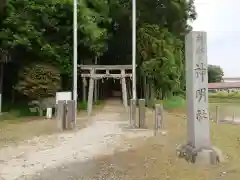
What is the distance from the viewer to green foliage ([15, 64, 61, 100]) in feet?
52.2

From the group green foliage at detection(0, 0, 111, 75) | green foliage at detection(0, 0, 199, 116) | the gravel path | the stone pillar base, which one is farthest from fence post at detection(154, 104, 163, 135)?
green foliage at detection(0, 0, 111, 75)

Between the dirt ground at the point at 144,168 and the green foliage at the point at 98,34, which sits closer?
the dirt ground at the point at 144,168

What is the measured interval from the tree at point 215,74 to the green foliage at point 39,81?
178 ft

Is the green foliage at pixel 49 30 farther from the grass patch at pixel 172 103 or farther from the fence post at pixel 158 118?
the fence post at pixel 158 118

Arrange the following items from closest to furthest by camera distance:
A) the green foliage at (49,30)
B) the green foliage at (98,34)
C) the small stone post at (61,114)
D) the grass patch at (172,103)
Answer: the small stone post at (61,114)
the green foliage at (49,30)
the green foliage at (98,34)
the grass patch at (172,103)

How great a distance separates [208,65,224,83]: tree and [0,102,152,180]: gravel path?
58548mm

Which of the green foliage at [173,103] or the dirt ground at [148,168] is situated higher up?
the green foliage at [173,103]

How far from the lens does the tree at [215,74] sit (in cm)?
6759

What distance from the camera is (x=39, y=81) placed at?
627 inches

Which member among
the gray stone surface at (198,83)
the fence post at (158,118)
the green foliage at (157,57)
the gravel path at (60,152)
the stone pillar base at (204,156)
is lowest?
the gravel path at (60,152)

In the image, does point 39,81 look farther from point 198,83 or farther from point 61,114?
point 198,83

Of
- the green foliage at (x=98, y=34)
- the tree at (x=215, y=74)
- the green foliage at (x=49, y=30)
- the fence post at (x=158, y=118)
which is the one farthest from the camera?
the tree at (x=215, y=74)

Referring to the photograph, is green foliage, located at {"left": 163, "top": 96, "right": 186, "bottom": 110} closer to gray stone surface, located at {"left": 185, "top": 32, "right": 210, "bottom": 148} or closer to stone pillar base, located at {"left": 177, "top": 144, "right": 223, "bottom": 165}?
gray stone surface, located at {"left": 185, "top": 32, "right": 210, "bottom": 148}

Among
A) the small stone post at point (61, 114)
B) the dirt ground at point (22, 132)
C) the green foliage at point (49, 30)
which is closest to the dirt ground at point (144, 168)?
the dirt ground at point (22, 132)
